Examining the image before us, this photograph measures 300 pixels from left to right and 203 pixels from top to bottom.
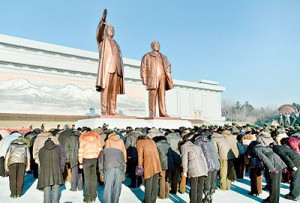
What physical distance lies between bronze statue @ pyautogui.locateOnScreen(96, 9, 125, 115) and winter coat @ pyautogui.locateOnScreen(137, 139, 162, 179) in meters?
6.32

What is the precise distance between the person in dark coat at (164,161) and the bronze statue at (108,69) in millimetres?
5808

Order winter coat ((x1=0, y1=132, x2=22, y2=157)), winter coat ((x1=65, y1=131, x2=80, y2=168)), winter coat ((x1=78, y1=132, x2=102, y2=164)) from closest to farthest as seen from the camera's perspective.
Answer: winter coat ((x1=78, y1=132, x2=102, y2=164)) < winter coat ((x1=65, y1=131, x2=80, y2=168)) < winter coat ((x1=0, y1=132, x2=22, y2=157))

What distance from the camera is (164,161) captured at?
559 cm

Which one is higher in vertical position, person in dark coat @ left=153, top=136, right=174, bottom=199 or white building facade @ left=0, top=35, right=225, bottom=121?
white building facade @ left=0, top=35, right=225, bottom=121

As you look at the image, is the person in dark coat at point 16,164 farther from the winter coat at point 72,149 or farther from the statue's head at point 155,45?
the statue's head at point 155,45

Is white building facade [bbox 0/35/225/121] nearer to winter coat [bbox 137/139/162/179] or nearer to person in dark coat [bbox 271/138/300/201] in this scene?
winter coat [bbox 137/139/162/179]

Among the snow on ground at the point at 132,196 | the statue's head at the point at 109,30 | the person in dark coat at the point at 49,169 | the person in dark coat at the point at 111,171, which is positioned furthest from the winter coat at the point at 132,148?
the statue's head at the point at 109,30

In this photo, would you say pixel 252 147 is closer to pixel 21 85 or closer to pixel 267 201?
pixel 267 201

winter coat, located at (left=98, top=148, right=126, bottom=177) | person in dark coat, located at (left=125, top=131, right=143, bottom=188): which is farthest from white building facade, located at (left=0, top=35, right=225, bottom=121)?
winter coat, located at (left=98, top=148, right=126, bottom=177)

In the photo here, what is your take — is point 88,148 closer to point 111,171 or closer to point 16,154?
point 111,171

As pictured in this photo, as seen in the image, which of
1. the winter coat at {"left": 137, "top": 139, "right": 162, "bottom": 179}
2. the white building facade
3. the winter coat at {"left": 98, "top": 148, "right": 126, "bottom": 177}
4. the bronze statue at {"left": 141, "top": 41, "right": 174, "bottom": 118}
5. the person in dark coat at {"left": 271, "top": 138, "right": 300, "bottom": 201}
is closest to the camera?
the winter coat at {"left": 98, "top": 148, "right": 126, "bottom": 177}

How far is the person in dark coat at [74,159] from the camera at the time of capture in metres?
6.29

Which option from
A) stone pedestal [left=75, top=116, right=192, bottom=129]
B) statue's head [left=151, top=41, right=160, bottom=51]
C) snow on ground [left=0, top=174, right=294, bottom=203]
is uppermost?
statue's head [left=151, top=41, right=160, bottom=51]

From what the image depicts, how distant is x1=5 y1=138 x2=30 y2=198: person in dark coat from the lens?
5926 millimetres
